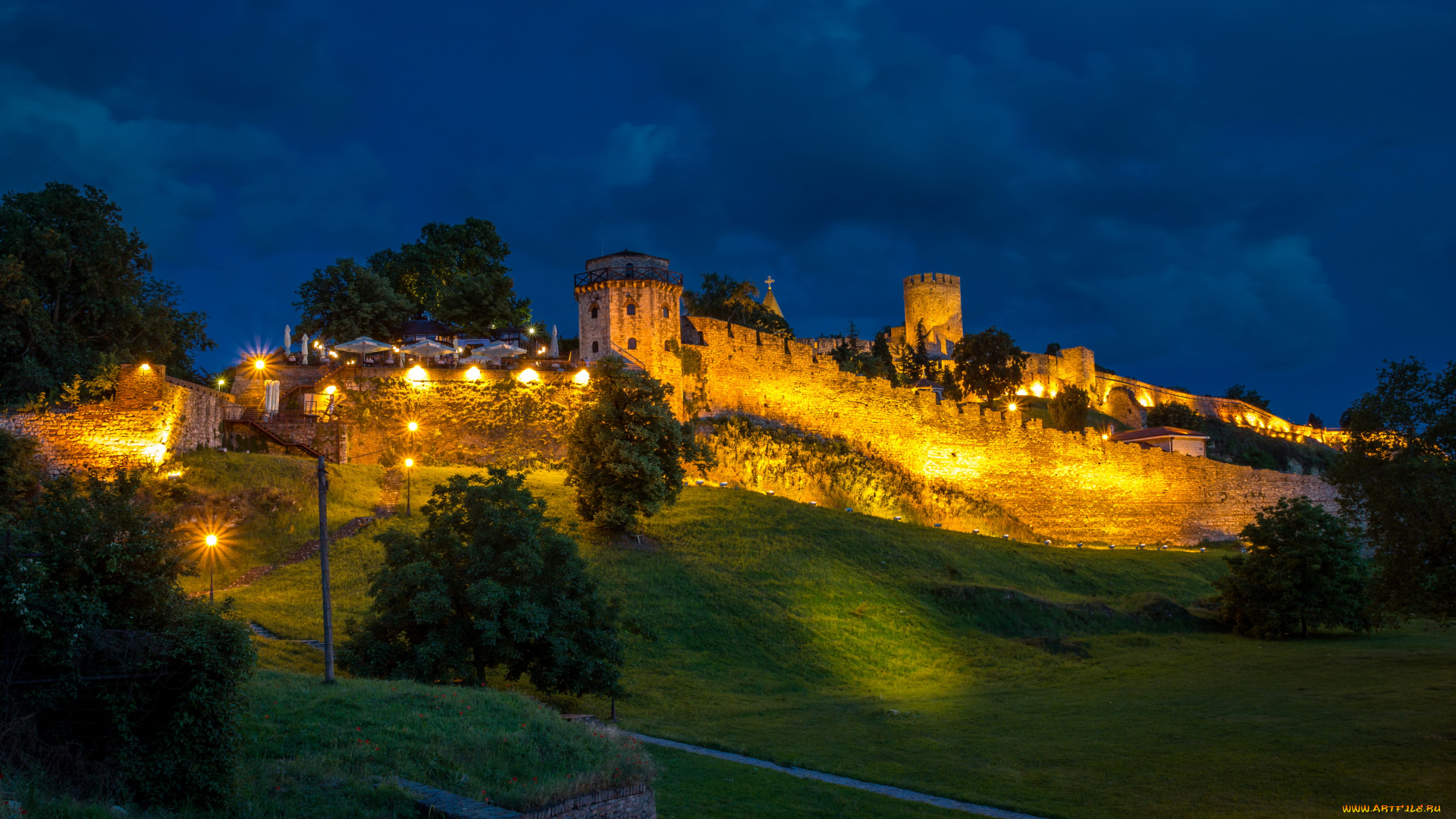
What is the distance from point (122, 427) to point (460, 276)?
104 ft

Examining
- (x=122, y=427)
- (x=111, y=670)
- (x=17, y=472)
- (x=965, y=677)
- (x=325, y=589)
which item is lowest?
(x=965, y=677)

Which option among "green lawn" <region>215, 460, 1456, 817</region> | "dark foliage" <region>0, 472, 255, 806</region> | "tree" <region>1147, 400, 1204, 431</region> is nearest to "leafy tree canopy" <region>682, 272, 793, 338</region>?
"green lawn" <region>215, 460, 1456, 817</region>

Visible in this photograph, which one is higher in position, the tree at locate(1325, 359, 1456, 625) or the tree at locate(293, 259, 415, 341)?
the tree at locate(293, 259, 415, 341)

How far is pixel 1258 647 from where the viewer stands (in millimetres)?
28125

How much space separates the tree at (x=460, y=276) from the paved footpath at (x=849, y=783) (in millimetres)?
41228

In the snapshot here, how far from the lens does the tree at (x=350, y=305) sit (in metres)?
51.6

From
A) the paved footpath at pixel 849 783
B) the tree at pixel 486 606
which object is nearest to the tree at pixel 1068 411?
the tree at pixel 486 606

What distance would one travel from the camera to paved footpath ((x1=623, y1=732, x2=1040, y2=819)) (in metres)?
13.4

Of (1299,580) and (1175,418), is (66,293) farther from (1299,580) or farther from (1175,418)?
(1175,418)

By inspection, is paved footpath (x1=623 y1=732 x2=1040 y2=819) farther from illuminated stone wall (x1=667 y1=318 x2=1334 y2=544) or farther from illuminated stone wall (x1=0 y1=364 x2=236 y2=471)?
illuminated stone wall (x1=667 y1=318 x2=1334 y2=544)

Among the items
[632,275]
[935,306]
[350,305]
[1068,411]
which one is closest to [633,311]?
[632,275]

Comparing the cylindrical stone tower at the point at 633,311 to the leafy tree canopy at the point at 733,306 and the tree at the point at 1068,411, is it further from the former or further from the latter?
the tree at the point at 1068,411

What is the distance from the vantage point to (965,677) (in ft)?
81.1

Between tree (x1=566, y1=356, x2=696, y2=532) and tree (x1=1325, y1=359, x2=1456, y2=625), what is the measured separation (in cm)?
1906
